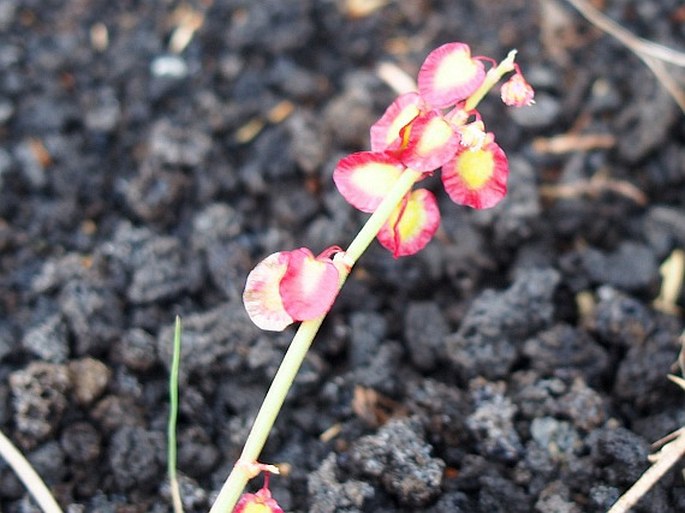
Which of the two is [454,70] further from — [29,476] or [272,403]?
[29,476]

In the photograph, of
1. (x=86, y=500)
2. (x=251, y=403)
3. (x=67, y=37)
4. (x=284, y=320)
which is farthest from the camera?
(x=67, y=37)

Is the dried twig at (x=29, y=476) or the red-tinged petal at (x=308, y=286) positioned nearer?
the red-tinged petal at (x=308, y=286)

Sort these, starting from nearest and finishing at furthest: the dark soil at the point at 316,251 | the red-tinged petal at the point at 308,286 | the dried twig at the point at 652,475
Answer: the red-tinged petal at the point at 308,286 → the dried twig at the point at 652,475 → the dark soil at the point at 316,251

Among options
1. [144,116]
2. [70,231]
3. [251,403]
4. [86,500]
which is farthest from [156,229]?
[86,500]

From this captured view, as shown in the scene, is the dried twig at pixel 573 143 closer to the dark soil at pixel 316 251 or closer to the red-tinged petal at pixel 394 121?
the dark soil at pixel 316 251

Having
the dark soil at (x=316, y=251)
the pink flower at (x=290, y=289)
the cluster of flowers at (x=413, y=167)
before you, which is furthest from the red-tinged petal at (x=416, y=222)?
the dark soil at (x=316, y=251)

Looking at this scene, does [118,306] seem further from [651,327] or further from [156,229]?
[651,327]

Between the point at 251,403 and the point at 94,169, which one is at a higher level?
the point at 94,169

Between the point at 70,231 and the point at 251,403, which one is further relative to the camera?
the point at 70,231
